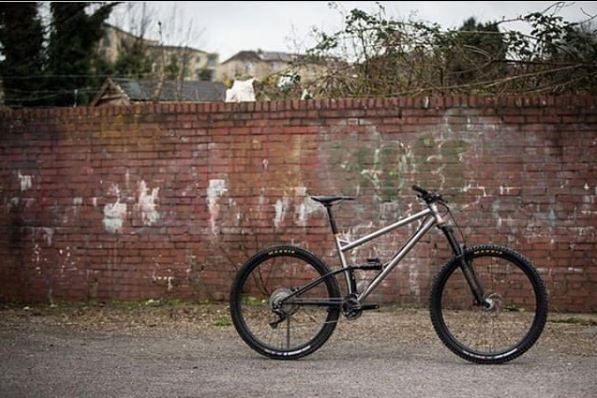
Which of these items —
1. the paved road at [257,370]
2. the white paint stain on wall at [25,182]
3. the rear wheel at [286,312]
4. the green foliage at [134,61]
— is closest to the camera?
the paved road at [257,370]

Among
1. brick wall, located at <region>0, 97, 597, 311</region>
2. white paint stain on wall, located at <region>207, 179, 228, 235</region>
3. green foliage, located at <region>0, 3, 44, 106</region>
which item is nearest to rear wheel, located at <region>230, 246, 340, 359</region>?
brick wall, located at <region>0, 97, 597, 311</region>

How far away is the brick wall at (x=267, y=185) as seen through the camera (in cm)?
773

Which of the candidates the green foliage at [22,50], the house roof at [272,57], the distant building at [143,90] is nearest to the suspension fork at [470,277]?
the house roof at [272,57]

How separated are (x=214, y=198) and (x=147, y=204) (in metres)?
0.75

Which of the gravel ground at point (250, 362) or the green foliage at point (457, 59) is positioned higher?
the green foliage at point (457, 59)

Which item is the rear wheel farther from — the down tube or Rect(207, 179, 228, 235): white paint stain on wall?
Rect(207, 179, 228, 235): white paint stain on wall

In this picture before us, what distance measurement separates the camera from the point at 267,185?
815 cm

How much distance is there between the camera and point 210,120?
327 inches

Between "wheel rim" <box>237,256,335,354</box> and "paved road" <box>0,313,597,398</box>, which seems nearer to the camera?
"paved road" <box>0,313,597,398</box>

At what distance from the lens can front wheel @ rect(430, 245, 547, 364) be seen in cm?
545

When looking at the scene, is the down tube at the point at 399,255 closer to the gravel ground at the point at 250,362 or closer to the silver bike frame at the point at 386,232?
the silver bike frame at the point at 386,232

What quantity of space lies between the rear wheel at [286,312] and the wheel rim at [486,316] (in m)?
0.83

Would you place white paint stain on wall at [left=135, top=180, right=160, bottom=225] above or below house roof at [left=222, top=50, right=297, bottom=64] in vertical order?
below

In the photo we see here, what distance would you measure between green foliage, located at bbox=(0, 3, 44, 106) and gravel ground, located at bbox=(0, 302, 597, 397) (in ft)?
53.9
